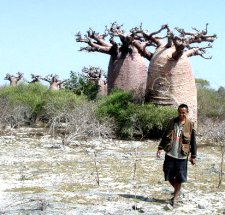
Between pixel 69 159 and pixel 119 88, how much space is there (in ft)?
32.3

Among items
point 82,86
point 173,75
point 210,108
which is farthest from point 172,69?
point 82,86

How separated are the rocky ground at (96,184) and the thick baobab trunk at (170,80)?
3.74 m

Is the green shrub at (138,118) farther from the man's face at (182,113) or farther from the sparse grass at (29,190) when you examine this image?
the man's face at (182,113)

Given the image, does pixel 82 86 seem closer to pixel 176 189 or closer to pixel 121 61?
pixel 121 61

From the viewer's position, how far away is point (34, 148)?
11367 mm

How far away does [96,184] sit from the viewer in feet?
22.9

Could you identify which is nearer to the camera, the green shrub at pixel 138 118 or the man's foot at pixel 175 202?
the man's foot at pixel 175 202

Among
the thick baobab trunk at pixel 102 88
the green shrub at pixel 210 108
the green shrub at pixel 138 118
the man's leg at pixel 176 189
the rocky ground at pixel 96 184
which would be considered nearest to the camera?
the rocky ground at pixel 96 184

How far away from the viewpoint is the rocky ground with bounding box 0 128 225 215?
5656 millimetres

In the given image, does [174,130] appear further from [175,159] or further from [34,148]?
[34,148]

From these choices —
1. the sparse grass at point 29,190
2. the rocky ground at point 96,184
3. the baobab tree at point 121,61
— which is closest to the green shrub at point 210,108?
the baobab tree at point 121,61

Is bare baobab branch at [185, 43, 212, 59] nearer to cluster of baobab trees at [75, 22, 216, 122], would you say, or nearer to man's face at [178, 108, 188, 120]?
cluster of baobab trees at [75, 22, 216, 122]

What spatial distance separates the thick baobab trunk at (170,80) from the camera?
48.6 ft

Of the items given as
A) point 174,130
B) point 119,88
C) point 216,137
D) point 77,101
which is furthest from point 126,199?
point 119,88
